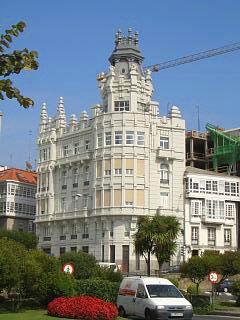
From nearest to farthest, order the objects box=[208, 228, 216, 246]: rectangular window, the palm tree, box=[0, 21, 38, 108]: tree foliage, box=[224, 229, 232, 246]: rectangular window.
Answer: box=[0, 21, 38, 108]: tree foliage, the palm tree, box=[208, 228, 216, 246]: rectangular window, box=[224, 229, 232, 246]: rectangular window

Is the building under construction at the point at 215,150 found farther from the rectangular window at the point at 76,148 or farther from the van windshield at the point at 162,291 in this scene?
the van windshield at the point at 162,291

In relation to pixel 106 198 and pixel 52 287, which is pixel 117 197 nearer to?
pixel 106 198

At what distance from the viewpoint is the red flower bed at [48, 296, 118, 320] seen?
23844 millimetres

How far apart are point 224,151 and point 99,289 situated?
2372 inches

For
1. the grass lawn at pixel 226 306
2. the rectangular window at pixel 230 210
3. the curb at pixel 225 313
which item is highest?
the rectangular window at pixel 230 210

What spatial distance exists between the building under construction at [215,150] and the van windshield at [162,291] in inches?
2536

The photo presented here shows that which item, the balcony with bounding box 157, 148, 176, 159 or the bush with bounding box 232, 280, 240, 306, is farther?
the balcony with bounding box 157, 148, 176, 159

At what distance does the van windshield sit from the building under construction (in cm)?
6441

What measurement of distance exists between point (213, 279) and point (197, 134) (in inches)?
2503

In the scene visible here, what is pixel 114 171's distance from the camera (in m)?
80.2

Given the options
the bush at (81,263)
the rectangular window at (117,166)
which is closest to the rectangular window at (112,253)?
the rectangular window at (117,166)

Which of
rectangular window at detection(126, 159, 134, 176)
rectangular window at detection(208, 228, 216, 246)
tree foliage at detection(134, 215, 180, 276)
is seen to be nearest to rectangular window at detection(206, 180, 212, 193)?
rectangular window at detection(208, 228, 216, 246)

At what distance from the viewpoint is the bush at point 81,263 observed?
183 feet

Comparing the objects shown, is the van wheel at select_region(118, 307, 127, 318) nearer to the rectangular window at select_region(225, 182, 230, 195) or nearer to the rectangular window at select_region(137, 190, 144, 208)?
the rectangular window at select_region(137, 190, 144, 208)
